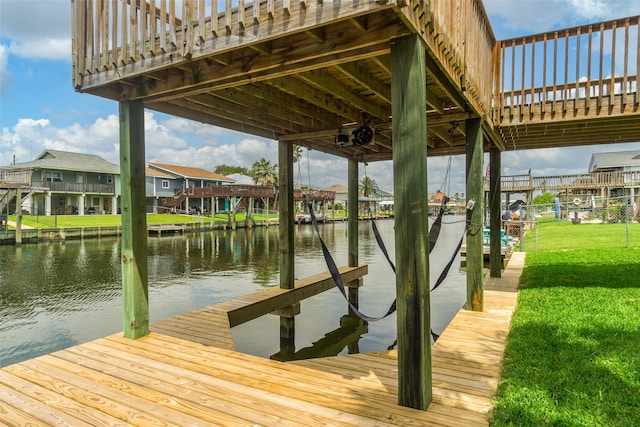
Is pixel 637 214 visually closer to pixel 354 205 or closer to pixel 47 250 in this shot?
pixel 354 205

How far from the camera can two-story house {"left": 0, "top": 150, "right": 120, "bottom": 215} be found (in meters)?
29.5

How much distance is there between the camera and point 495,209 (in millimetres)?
7156

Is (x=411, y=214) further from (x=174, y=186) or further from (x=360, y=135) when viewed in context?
(x=174, y=186)

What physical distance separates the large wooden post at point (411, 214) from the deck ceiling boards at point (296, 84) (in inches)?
9.7

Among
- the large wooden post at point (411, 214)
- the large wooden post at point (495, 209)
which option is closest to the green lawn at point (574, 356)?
the large wooden post at point (411, 214)

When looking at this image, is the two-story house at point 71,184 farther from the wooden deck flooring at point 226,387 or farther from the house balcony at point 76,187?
the wooden deck flooring at point 226,387

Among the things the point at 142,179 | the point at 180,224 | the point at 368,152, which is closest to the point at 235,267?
the point at 368,152

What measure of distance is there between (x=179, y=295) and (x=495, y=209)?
824 cm

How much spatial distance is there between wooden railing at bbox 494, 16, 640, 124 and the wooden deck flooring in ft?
11.1

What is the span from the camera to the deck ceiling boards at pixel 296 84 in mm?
2752

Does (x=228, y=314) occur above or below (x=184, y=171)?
below

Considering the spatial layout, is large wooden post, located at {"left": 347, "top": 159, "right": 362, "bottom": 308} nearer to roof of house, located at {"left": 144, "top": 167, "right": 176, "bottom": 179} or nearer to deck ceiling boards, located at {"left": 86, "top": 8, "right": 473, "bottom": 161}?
deck ceiling boards, located at {"left": 86, "top": 8, "right": 473, "bottom": 161}

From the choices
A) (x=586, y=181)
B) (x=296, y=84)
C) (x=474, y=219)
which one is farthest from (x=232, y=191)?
(x=296, y=84)

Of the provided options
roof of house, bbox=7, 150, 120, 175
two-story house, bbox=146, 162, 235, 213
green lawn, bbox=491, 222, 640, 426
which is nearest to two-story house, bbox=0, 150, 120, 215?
roof of house, bbox=7, 150, 120, 175
